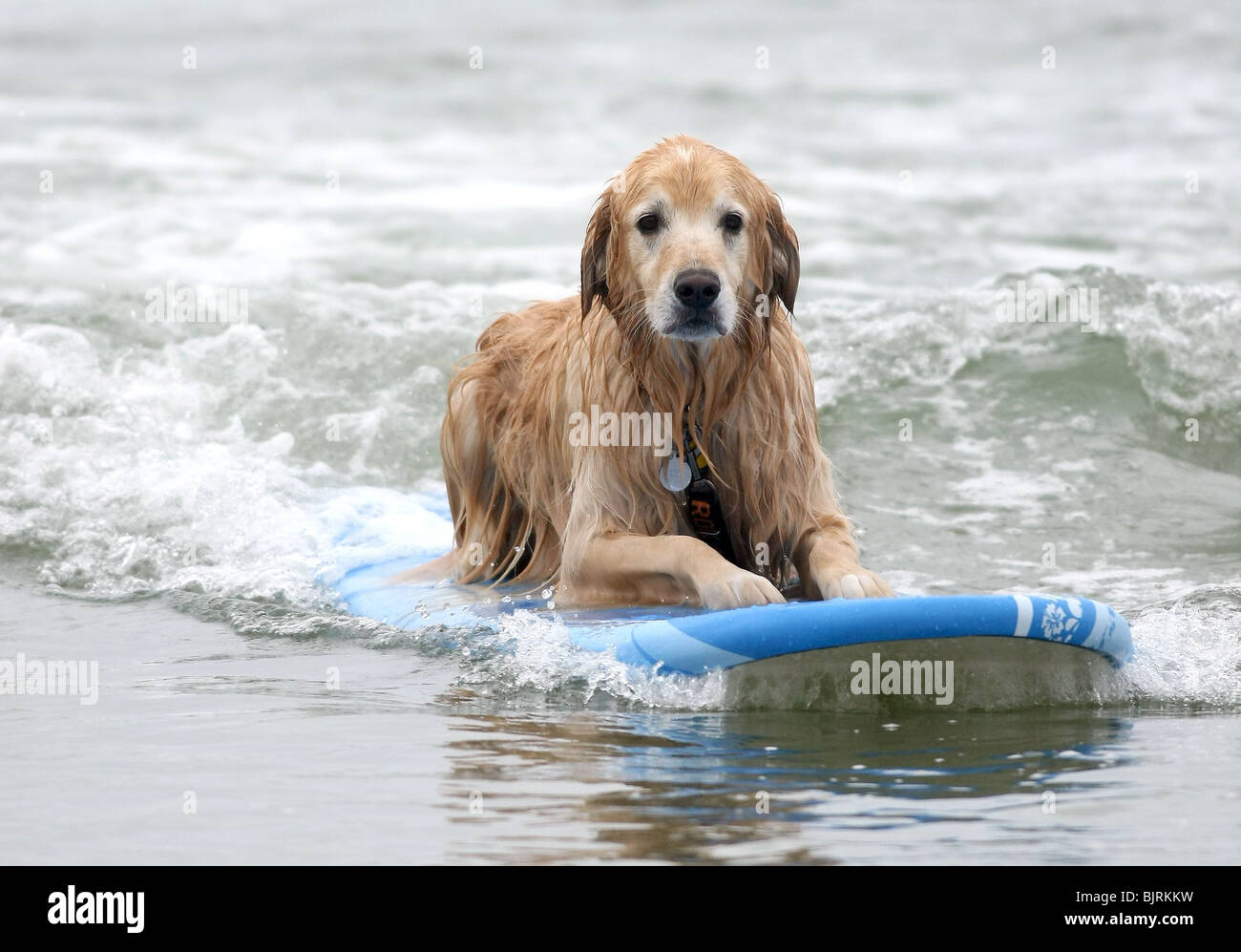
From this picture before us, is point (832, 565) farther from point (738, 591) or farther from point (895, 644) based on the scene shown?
point (895, 644)

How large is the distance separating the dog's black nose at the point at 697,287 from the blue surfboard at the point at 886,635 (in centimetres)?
95

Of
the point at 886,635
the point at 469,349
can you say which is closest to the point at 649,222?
the point at 886,635

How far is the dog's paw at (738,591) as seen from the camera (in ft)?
16.8

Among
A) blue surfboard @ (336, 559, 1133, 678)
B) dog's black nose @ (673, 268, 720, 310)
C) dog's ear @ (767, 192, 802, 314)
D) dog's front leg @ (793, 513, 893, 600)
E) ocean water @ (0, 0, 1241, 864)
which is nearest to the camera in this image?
ocean water @ (0, 0, 1241, 864)

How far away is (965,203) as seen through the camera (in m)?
17.0

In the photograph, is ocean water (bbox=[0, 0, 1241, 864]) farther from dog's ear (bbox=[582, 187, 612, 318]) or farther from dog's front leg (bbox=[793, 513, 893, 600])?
dog's ear (bbox=[582, 187, 612, 318])

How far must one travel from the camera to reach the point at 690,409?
18.5 ft

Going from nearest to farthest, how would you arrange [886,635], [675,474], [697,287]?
[886,635] → [697,287] → [675,474]

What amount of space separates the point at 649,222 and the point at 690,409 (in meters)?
0.67

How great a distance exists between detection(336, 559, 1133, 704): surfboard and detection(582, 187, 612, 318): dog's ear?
1.20 meters

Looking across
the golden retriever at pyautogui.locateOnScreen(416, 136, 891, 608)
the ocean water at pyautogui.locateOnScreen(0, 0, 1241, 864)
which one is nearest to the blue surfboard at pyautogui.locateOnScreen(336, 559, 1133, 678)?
the ocean water at pyautogui.locateOnScreen(0, 0, 1241, 864)

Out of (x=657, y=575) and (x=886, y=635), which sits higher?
(x=657, y=575)

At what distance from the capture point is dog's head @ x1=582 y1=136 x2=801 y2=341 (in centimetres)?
519

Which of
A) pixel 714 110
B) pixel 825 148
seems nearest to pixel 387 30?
pixel 714 110
